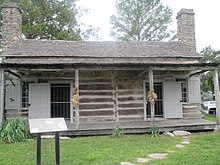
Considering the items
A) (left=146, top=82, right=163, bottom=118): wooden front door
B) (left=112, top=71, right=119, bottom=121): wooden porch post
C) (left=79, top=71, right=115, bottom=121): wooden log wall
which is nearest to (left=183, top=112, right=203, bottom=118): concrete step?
(left=146, top=82, right=163, bottom=118): wooden front door

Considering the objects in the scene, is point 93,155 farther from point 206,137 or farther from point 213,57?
point 213,57

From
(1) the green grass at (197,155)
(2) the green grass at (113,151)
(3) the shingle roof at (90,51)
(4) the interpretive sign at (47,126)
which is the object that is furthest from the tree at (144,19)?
(4) the interpretive sign at (47,126)

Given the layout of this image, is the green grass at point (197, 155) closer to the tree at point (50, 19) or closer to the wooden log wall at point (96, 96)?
the wooden log wall at point (96, 96)

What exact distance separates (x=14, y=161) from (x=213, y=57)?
26238 millimetres

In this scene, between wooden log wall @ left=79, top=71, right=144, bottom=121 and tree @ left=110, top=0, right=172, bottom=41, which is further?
tree @ left=110, top=0, right=172, bottom=41

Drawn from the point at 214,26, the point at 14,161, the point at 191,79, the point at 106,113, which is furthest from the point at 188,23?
the point at 214,26

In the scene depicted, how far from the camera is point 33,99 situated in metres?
11.9

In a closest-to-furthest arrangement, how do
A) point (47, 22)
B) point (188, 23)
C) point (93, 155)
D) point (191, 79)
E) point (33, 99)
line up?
point (93, 155)
point (33, 99)
point (191, 79)
point (188, 23)
point (47, 22)

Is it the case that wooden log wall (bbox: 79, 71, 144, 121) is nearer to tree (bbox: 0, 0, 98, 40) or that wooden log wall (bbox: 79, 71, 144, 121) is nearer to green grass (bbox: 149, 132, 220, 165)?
green grass (bbox: 149, 132, 220, 165)

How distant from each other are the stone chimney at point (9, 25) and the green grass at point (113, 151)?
682 cm

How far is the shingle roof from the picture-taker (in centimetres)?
1265

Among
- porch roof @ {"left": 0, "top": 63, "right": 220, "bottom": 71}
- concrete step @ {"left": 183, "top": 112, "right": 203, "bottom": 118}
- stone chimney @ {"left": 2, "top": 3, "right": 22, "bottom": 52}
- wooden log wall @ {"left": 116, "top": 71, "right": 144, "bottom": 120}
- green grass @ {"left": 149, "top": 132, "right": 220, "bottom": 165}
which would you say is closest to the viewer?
green grass @ {"left": 149, "top": 132, "right": 220, "bottom": 165}

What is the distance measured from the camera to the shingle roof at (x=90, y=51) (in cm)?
1265

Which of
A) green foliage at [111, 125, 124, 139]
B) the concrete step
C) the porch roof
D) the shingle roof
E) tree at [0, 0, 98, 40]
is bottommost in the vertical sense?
green foliage at [111, 125, 124, 139]
